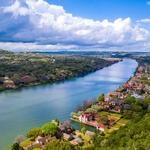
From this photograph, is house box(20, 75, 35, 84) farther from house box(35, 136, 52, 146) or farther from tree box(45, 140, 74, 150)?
tree box(45, 140, 74, 150)

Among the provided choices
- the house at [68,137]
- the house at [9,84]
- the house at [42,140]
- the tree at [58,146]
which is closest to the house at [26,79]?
the house at [9,84]

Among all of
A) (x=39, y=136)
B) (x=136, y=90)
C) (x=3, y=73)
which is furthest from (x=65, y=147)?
(x=3, y=73)

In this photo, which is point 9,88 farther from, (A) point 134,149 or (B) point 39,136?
(A) point 134,149

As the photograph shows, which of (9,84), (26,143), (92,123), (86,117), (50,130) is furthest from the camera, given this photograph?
(9,84)

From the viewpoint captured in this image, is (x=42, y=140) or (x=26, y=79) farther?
(x=26, y=79)

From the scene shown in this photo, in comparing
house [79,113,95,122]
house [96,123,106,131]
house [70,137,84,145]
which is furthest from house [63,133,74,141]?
house [79,113,95,122]

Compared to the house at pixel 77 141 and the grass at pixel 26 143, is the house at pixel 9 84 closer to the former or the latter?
the grass at pixel 26 143

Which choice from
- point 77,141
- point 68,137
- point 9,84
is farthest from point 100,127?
point 9,84

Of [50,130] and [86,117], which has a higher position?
[50,130]

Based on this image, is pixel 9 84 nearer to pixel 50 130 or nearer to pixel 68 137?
pixel 50 130

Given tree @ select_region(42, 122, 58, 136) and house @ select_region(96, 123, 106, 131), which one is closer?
tree @ select_region(42, 122, 58, 136)

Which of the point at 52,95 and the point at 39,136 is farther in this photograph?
the point at 52,95
